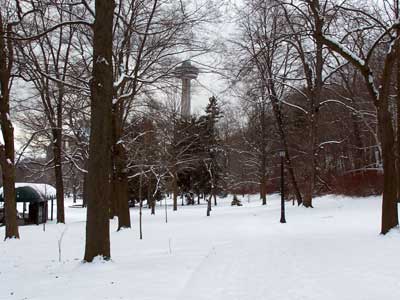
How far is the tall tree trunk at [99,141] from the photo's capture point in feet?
30.6

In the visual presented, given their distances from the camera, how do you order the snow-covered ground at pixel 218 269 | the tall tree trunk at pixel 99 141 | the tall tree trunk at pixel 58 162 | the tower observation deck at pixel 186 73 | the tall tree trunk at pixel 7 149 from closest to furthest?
the snow-covered ground at pixel 218 269 < the tall tree trunk at pixel 99 141 < the tall tree trunk at pixel 7 149 < the tower observation deck at pixel 186 73 < the tall tree trunk at pixel 58 162

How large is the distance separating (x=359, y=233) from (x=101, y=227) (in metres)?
8.47

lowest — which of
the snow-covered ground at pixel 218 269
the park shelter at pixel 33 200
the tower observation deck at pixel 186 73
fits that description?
the snow-covered ground at pixel 218 269

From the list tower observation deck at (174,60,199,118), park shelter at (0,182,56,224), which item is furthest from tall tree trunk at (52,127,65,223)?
tower observation deck at (174,60,199,118)

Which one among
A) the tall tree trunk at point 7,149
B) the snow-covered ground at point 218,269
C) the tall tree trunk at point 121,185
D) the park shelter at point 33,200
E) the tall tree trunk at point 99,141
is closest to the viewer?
the snow-covered ground at point 218,269

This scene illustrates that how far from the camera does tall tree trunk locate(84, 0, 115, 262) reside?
9.33 m

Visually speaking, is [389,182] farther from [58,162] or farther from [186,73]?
[58,162]

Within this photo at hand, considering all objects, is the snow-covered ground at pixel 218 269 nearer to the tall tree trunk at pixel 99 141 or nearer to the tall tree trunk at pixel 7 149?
the tall tree trunk at pixel 99 141

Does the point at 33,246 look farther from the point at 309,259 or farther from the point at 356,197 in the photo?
the point at 356,197

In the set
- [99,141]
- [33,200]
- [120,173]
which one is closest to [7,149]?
[120,173]

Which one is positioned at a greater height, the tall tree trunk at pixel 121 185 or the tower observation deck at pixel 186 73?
the tower observation deck at pixel 186 73

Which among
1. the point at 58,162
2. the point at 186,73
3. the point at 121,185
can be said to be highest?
the point at 186,73

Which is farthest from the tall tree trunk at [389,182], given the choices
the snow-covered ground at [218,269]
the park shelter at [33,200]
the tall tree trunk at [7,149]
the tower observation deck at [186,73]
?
the park shelter at [33,200]

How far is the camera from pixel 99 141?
9.31 m
